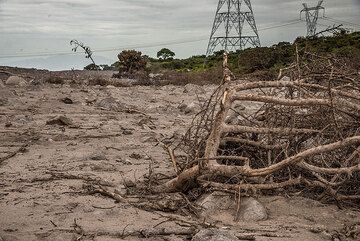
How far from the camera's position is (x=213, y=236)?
291cm

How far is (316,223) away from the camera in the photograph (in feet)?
11.5

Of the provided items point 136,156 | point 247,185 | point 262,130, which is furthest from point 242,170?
point 136,156

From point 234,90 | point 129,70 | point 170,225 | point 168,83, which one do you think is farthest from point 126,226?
point 129,70

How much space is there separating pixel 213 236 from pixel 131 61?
21.6 metres

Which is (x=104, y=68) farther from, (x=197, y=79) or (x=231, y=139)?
(x=231, y=139)

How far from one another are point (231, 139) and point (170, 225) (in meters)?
1.40

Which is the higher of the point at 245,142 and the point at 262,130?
the point at 262,130

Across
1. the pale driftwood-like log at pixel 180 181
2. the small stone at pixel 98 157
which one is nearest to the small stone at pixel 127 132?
the small stone at pixel 98 157

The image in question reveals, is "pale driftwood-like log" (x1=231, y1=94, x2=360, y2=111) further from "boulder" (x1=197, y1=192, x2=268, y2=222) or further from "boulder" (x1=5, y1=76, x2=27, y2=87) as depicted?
"boulder" (x1=5, y1=76, x2=27, y2=87)

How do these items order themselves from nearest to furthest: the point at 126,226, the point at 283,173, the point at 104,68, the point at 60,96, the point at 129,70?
the point at 126,226 → the point at 283,173 → the point at 60,96 → the point at 129,70 → the point at 104,68

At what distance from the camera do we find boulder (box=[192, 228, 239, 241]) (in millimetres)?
2891

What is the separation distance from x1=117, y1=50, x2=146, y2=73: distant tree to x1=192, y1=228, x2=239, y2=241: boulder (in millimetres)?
21063

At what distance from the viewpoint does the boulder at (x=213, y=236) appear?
2.89m

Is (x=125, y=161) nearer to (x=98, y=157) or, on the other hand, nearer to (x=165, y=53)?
(x=98, y=157)
